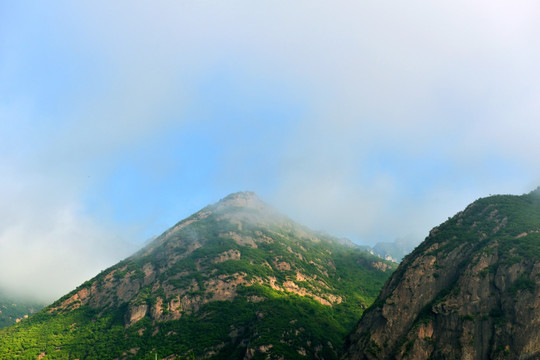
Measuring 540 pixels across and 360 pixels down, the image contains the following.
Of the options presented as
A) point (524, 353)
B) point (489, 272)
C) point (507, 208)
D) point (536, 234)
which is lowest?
point (524, 353)

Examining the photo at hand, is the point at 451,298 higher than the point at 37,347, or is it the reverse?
the point at 37,347

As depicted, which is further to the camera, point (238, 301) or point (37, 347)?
point (238, 301)

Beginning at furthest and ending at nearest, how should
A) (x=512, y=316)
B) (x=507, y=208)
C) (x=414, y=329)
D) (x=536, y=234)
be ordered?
(x=507, y=208) → (x=536, y=234) → (x=414, y=329) → (x=512, y=316)

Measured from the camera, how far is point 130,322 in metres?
190

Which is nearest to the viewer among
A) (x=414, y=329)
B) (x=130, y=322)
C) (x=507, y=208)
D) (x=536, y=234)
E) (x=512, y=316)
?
(x=512, y=316)

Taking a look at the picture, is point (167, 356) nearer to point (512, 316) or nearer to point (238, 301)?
point (238, 301)

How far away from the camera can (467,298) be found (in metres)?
99.3

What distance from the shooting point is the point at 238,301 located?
196000mm

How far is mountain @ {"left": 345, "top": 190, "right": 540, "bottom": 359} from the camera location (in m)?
87.4

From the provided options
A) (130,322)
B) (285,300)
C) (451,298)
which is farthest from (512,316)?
(130,322)

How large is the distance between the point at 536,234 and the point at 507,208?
2814cm

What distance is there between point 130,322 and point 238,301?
63436mm

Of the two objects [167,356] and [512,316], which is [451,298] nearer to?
[512,316]

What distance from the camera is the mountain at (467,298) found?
87375mm
